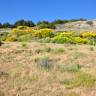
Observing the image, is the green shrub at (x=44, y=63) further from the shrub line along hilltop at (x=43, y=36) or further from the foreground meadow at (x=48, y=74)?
the shrub line along hilltop at (x=43, y=36)

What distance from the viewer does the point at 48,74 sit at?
1490 cm

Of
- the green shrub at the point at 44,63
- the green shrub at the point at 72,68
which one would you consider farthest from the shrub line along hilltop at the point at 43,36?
the green shrub at the point at 72,68

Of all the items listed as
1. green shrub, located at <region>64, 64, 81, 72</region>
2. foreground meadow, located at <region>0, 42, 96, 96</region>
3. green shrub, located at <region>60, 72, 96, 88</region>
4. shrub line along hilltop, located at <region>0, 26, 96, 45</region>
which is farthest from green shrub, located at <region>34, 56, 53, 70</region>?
shrub line along hilltop, located at <region>0, 26, 96, 45</region>

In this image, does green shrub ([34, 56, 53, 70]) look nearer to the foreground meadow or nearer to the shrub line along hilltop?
the foreground meadow

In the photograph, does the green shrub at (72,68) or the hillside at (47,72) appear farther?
the green shrub at (72,68)

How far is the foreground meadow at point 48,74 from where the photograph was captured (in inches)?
511

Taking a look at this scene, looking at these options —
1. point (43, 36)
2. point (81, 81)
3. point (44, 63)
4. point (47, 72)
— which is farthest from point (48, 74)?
point (43, 36)

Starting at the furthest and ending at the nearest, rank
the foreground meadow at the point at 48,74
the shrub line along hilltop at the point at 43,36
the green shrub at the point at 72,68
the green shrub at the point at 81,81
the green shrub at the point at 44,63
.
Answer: the shrub line along hilltop at the point at 43,36 < the green shrub at the point at 44,63 < the green shrub at the point at 72,68 < the green shrub at the point at 81,81 < the foreground meadow at the point at 48,74

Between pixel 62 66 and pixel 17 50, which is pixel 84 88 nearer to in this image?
pixel 62 66

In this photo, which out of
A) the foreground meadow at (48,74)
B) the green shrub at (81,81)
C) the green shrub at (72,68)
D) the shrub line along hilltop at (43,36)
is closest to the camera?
A: the foreground meadow at (48,74)

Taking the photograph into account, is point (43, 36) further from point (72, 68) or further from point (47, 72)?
point (47, 72)

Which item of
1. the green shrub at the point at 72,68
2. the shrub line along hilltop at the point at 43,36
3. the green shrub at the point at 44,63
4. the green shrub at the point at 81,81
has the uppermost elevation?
the shrub line along hilltop at the point at 43,36

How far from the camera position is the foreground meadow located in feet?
42.5

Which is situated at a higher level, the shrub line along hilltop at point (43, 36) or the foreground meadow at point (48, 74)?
the shrub line along hilltop at point (43, 36)
